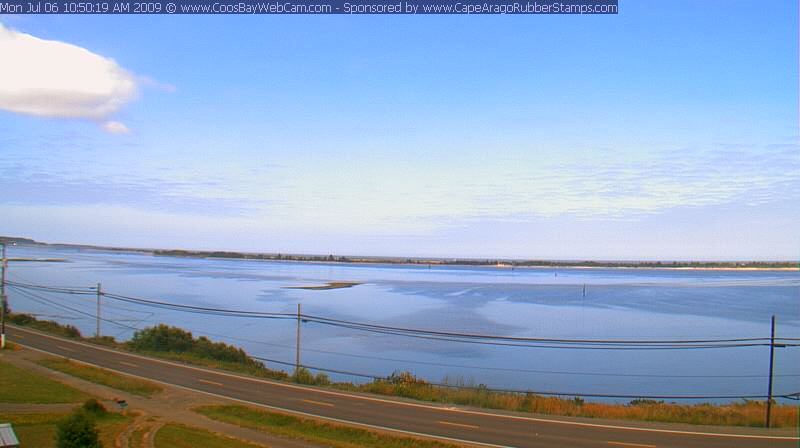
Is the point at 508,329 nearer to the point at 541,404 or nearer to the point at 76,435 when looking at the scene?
the point at 541,404

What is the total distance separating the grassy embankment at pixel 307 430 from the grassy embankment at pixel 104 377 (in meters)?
4.85

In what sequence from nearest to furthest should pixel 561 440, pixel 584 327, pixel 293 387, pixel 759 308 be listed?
pixel 561 440 < pixel 293 387 < pixel 584 327 < pixel 759 308

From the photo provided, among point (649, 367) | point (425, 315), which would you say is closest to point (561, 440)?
point (649, 367)

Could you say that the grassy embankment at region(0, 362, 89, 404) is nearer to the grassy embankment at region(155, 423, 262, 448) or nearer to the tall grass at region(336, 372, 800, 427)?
the grassy embankment at region(155, 423, 262, 448)

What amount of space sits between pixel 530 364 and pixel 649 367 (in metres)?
8.31

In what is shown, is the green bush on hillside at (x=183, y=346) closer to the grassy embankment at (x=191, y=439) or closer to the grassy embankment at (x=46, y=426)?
the grassy embankment at (x=46, y=426)

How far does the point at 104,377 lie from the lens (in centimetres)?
2855

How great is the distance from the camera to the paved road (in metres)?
18.0

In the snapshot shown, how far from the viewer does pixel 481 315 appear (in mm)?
66375

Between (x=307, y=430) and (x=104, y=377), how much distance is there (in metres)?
14.4

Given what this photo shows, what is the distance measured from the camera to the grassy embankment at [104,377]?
85.9 feet

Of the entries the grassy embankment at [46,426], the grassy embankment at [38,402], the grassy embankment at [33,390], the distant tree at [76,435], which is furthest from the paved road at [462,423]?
the distant tree at [76,435]

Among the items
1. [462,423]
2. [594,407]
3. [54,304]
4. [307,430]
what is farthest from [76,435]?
[54,304]

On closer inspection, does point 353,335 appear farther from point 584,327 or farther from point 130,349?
point 584,327
